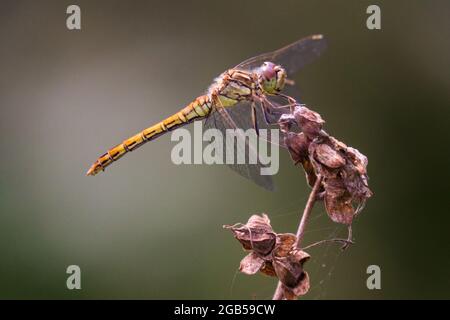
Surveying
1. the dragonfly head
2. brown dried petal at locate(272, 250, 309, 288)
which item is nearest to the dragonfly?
the dragonfly head

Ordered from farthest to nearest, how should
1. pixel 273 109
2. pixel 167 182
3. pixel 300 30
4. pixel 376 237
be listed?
pixel 300 30 → pixel 167 182 → pixel 376 237 → pixel 273 109

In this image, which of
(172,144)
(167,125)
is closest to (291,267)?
(167,125)

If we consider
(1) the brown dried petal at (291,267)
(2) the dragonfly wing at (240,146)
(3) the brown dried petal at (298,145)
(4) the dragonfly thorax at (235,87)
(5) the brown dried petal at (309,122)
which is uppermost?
(4) the dragonfly thorax at (235,87)

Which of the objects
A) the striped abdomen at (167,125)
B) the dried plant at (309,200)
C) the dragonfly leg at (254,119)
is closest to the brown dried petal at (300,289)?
the dried plant at (309,200)

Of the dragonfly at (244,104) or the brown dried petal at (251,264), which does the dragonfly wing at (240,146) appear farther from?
the brown dried petal at (251,264)

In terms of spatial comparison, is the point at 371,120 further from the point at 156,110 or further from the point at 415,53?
the point at 156,110

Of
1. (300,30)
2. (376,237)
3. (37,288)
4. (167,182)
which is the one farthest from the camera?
(300,30)

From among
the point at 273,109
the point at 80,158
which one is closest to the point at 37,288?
the point at 80,158

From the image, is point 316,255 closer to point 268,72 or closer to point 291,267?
point 268,72
